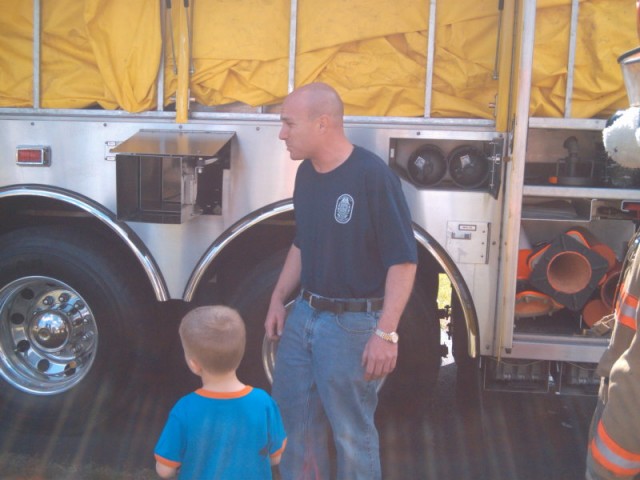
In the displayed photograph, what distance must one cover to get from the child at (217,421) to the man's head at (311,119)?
0.86m

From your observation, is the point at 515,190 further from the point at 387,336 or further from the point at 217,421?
the point at 217,421

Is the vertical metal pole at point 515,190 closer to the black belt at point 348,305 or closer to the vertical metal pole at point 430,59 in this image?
the vertical metal pole at point 430,59

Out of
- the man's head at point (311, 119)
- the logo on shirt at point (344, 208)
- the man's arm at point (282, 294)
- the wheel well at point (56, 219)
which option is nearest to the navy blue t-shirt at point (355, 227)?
the logo on shirt at point (344, 208)

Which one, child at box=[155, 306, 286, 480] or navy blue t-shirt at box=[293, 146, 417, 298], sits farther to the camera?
navy blue t-shirt at box=[293, 146, 417, 298]

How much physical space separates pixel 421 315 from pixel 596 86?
1.40 m

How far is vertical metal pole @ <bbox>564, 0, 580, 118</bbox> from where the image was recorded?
11.7ft

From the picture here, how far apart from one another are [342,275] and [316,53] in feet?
4.41

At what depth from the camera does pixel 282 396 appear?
323 cm

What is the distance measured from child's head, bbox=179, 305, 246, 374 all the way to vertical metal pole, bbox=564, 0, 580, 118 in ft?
6.93

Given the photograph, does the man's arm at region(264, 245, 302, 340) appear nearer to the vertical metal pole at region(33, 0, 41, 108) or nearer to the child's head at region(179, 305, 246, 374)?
the child's head at region(179, 305, 246, 374)

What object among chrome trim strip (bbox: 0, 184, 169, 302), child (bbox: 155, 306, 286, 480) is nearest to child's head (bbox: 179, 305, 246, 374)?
child (bbox: 155, 306, 286, 480)

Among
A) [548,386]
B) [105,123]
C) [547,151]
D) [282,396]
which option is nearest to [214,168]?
[105,123]

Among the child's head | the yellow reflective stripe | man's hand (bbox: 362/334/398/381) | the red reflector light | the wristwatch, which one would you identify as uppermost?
the red reflector light

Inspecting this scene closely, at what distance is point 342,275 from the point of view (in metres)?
3.02
